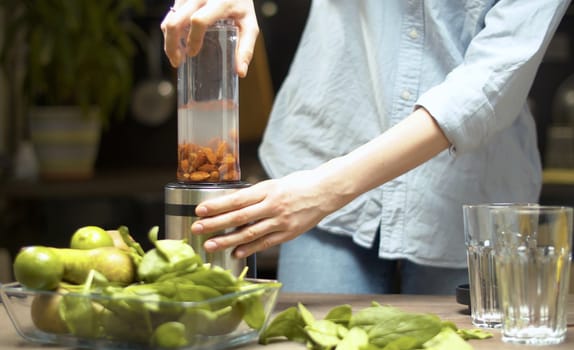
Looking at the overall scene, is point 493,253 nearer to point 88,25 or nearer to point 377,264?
point 377,264

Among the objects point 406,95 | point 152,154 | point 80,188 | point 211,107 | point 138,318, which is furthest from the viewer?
point 152,154

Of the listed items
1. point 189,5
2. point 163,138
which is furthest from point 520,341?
point 163,138

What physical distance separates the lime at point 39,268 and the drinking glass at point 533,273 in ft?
1.51

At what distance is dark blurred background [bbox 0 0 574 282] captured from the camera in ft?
10.5

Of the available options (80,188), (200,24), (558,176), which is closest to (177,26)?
(200,24)

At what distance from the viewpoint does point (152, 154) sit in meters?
4.14

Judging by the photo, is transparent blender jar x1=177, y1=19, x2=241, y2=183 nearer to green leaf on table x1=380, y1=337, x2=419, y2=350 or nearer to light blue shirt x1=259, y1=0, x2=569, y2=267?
light blue shirt x1=259, y1=0, x2=569, y2=267

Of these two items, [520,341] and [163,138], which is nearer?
[520,341]

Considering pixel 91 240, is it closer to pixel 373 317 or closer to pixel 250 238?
pixel 250 238

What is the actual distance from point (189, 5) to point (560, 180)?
→ 2160 mm

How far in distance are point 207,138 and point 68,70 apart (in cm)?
203

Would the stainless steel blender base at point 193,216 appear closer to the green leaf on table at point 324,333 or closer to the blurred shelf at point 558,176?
the green leaf on table at point 324,333

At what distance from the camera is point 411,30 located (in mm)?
1567

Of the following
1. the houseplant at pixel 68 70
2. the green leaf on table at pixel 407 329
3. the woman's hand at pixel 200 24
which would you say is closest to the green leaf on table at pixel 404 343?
the green leaf on table at pixel 407 329
